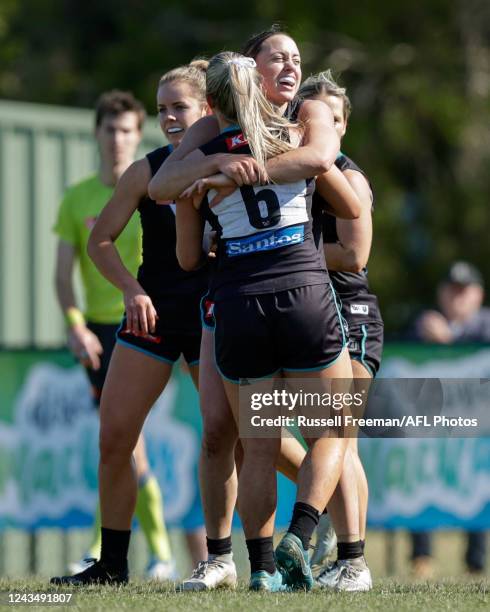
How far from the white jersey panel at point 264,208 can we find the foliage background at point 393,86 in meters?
12.1

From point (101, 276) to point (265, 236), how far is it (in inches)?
104

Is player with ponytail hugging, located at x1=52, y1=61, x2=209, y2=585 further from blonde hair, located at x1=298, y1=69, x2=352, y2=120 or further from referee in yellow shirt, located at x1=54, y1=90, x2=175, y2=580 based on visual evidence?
referee in yellow shirt, located at x1=54, y1=90, x2=175, y2=580

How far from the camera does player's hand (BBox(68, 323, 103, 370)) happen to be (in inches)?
276

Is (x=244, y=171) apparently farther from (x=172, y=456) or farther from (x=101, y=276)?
(x=172, y=456)

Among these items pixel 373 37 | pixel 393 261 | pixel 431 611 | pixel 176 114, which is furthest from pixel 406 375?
pixel 373 37

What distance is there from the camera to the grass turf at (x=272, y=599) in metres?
4.46

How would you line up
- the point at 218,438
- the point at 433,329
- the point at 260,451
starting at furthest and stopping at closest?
the point at 433,329
the point at 218,438
the point at 260,451

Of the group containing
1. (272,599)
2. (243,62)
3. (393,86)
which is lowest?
(272,599)

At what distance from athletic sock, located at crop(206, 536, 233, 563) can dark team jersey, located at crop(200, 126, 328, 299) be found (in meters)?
1.06

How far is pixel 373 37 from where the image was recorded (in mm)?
17969

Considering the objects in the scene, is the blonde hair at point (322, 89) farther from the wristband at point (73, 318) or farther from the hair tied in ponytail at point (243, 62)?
the wristband at point (73, 318)

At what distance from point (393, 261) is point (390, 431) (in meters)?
10.6

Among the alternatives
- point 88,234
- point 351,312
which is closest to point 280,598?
point 351,312

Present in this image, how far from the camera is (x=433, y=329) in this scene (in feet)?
31.8
